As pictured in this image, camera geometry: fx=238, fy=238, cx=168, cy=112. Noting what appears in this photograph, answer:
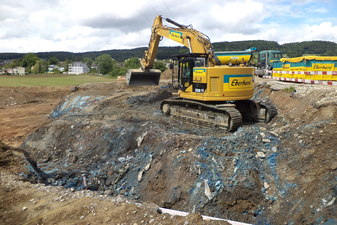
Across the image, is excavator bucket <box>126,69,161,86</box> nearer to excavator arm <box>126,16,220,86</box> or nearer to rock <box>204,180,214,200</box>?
excavator arm <box>126,16,220,86</box>

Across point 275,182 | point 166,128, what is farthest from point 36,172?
point 275,182

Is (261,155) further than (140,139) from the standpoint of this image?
No

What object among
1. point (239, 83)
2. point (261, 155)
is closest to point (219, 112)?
point (239, 83)

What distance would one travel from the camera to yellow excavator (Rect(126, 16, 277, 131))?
344 inches

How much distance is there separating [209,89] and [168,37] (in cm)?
396

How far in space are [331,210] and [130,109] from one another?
9.85 m

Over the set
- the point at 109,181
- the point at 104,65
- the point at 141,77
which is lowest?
the point at 109,181

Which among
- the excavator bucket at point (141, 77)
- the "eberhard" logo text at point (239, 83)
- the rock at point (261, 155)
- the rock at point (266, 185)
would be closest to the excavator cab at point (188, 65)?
the "eberhard" logo text at point (239, 83)

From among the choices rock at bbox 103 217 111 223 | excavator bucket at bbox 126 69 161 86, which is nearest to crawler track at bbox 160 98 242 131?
excavator bucket at bbox 126 69 161 86

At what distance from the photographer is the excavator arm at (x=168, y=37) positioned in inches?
374

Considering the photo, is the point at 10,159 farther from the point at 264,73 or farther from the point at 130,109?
the point at 264,73

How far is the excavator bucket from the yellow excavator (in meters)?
3.75

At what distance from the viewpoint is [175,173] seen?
20.0 feet

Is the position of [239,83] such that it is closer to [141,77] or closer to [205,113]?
[205,113]
